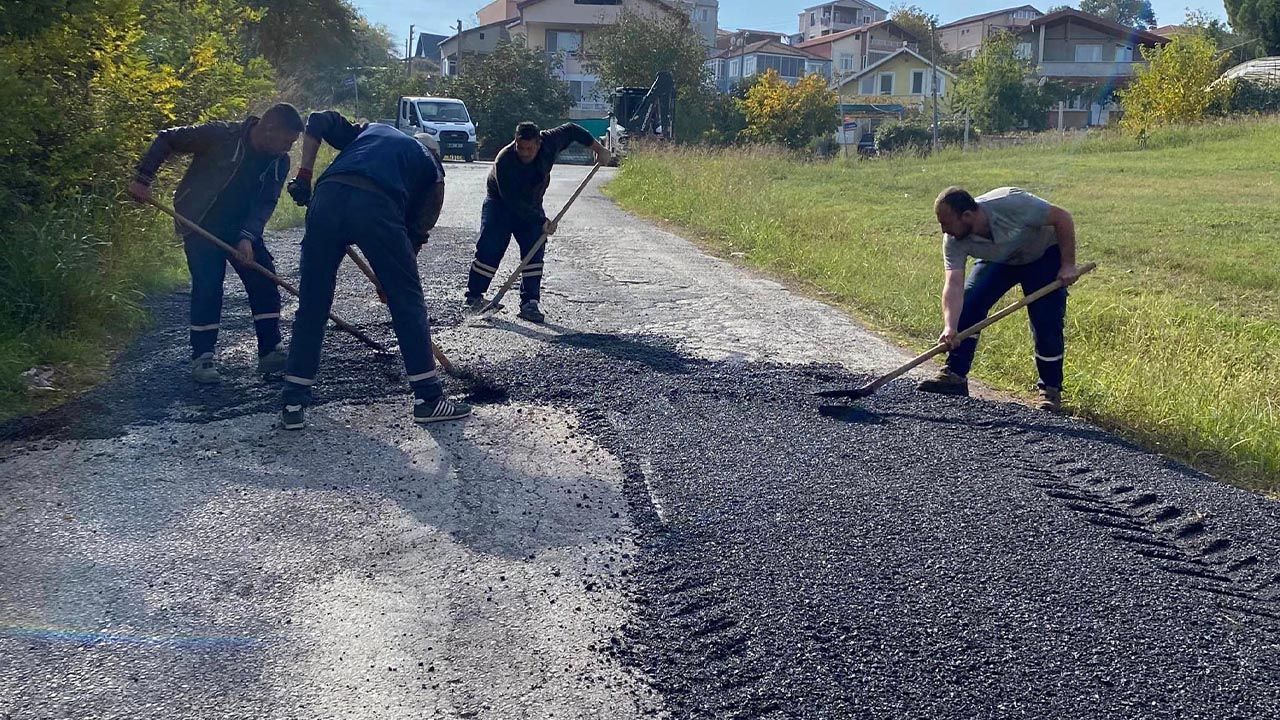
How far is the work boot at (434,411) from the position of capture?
5629 millimetres

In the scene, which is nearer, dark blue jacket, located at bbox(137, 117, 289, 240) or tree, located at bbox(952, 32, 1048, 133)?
dark blue jacket, located at bbox(137, 117, 289, 240)

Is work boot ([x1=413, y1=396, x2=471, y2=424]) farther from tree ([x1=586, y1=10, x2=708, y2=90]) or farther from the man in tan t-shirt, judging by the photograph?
Result: tree ([x1=586, y1=10, x2=708, y2=90])

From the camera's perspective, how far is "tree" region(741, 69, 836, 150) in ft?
145

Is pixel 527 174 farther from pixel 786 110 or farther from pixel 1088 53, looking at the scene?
pixel 1088 53

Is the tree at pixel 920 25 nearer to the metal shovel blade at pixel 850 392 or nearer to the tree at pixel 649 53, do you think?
the tree at pixel 649 53

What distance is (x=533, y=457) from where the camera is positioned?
17.1ft

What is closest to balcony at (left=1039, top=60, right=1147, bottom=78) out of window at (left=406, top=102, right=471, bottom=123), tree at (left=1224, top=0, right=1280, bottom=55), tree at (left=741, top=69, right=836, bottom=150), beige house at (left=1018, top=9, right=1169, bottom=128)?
beige house at (left=1018, top=9, right=1169, bottom=128)

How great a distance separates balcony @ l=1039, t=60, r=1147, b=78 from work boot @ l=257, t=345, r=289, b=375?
226 ft

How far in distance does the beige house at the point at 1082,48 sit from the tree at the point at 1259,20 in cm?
579

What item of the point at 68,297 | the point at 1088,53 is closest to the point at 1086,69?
the point at 1088,53

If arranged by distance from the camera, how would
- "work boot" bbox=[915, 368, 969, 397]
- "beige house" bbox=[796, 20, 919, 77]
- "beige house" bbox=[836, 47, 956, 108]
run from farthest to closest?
"beige house" bbox=[796, 20, 919, 77] < "beige house" bbox=[836, 47, 956, 108] < "work boot" bbox=[915, 368, 969, 397]

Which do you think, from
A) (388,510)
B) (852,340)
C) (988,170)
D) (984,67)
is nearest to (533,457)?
(388,510)

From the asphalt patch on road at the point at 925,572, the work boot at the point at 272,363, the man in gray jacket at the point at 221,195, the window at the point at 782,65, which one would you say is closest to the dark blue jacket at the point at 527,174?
the man in gray jacket at the point at 221,195

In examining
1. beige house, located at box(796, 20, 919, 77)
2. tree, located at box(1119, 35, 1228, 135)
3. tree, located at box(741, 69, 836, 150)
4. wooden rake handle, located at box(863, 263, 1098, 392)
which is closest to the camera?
wooden rake handle, located at box(863, 263, 1098, 392)
